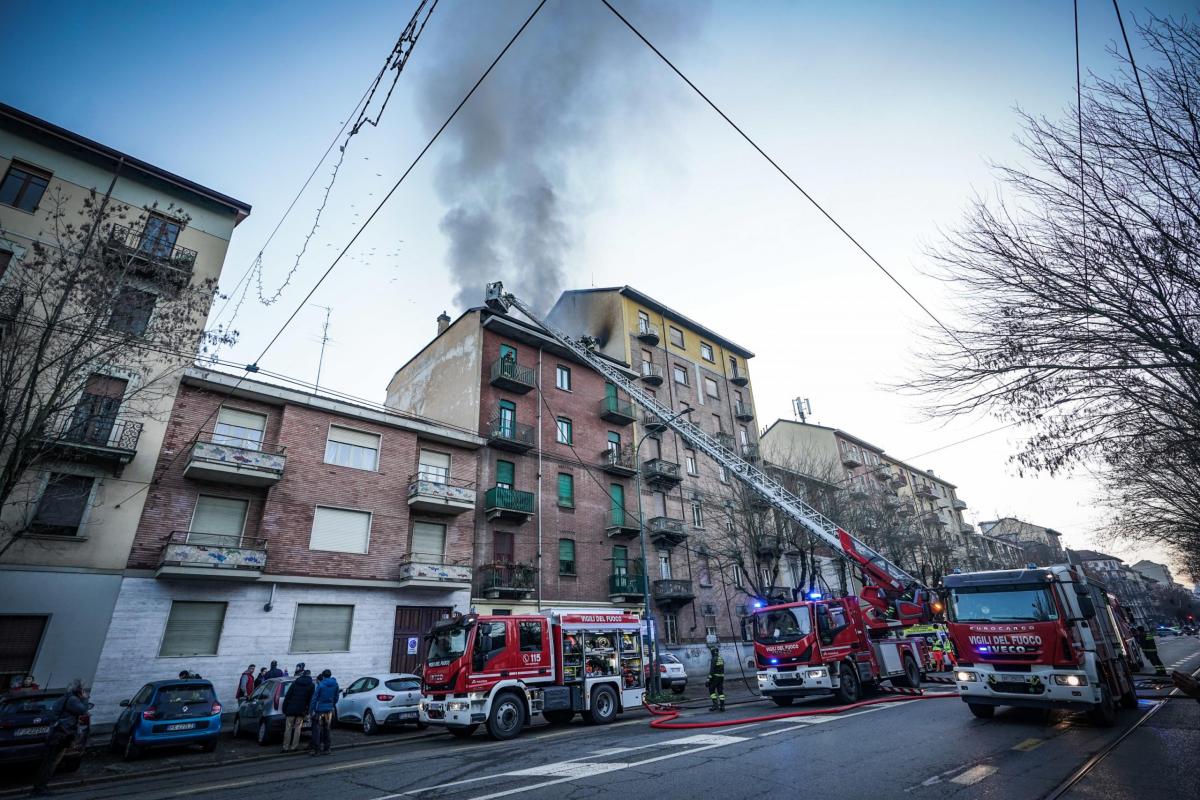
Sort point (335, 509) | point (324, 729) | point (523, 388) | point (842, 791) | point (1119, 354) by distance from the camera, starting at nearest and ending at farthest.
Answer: point (842, 791) < point (1119, 354) < point (324, 729) < point (335, 509) < point (523, 388)

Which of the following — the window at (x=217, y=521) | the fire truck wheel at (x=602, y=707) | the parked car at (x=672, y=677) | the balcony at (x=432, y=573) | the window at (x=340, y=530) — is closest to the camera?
the fire truck wheel at (x=602, y=707)

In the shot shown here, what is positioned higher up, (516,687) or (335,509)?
(335,509)

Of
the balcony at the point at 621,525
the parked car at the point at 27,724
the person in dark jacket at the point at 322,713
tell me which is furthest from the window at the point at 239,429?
the balcony at the point at 621,525

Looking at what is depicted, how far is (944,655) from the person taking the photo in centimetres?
2430

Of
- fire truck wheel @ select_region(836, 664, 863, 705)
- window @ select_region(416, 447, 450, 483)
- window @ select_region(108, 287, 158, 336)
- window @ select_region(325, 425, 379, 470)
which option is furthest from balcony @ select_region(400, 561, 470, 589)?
fire truck wheel @ select_region(836, 664, 863, 705)

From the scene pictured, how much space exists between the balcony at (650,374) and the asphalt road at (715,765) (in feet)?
77.9

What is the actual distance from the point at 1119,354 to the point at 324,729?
15.5 meters

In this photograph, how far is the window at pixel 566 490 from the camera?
27.6 metres

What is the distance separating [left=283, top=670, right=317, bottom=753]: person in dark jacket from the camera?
39.9 feet

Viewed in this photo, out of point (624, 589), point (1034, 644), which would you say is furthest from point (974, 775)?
point (624, 589)

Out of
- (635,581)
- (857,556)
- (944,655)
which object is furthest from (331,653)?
(944,655)

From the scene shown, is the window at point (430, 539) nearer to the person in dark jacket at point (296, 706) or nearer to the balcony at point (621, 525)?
the balcony at point (621, 525)

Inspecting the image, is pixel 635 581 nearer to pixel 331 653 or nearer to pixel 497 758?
pixel 331 653

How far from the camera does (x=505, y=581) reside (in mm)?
23406
